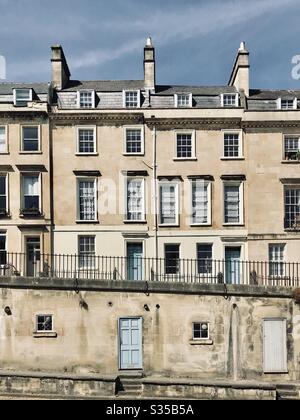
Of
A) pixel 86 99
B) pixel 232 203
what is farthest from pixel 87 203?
pixel 232 203

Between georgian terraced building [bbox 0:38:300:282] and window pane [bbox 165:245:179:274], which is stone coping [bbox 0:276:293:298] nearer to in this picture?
georgian terraced building [bbox 0:38:300:282]

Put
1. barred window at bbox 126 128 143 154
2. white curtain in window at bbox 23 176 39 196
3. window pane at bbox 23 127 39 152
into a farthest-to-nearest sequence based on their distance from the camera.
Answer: barred window at bbox 126 128 143 154 → window pane at bbox 23 127 39 152 → white curtain in window at bbox 23 176 39 196

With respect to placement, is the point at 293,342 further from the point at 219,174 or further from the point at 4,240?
the point at 4,240

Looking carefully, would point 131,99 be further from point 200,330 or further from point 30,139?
point 200,330

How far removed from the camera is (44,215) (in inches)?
1227

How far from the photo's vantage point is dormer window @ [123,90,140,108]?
107ft

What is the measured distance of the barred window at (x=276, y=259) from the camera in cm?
3078

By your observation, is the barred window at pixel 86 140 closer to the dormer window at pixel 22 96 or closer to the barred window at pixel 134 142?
the barred window at pixel 134 142

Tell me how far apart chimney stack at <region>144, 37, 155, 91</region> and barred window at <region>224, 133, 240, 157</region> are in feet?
19.0

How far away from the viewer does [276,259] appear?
31.0 metres

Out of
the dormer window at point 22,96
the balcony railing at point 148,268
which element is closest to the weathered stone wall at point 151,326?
the balcony railing at point 148,268

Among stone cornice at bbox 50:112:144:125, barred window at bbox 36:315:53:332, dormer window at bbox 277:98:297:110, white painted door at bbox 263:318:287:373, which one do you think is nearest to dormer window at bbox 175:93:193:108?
stone cornice at bbox 50:112:144:125

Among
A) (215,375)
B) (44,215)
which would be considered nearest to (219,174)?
(44,215)

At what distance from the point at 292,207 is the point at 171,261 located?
7.71 metres
